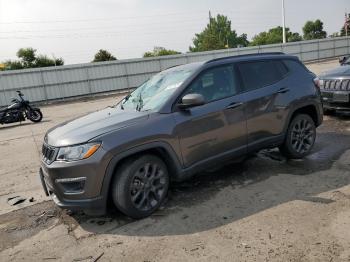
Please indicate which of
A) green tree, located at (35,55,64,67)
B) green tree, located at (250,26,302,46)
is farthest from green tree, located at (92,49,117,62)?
green tree, located at (250,26,302,46)

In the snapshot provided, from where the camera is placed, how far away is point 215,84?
457 centimetres

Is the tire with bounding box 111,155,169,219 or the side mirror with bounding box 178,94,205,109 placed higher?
the side mirror with bounding box 178,94,205,109

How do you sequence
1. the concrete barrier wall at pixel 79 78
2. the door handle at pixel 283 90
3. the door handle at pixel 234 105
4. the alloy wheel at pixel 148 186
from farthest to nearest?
→ the concrete barrier wall at pixel 79 78
the door handle at pixel 283 90
the door handle at pixel 234 105
the alloy wheel at pixel 148 186

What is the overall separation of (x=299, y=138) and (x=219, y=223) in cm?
254

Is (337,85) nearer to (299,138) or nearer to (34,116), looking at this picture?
(299,138)

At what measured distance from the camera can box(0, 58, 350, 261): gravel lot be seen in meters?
3.19

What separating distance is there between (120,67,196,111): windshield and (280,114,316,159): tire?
76.3 inches

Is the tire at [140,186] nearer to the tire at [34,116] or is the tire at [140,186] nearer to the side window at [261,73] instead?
the side window at [261,73]

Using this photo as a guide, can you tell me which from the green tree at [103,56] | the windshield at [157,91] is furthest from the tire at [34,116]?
the green tree at [103,56]

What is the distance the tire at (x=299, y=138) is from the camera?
5.41m

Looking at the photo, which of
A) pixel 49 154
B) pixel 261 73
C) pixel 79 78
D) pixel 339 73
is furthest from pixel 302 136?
pixel 79 78

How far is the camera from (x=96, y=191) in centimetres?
362

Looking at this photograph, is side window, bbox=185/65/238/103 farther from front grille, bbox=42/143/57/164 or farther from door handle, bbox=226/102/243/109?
front grille, bbox=42/143/57/164

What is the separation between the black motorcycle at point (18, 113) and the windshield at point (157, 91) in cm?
943
